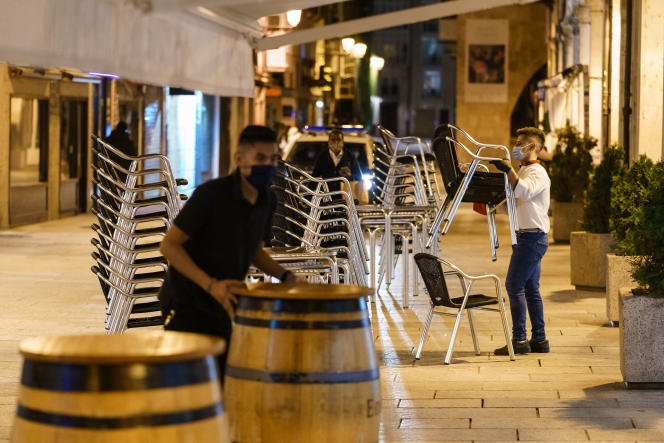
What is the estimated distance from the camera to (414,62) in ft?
584

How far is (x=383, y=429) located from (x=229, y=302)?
2.36 metres

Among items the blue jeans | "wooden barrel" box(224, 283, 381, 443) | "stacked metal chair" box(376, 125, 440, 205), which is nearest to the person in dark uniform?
"stacked metal chair" box(376, 125, 440, 205)

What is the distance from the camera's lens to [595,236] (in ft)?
50.2

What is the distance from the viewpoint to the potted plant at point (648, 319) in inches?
369

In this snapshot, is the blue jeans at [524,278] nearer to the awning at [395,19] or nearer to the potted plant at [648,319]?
the potted plant at [648,319]

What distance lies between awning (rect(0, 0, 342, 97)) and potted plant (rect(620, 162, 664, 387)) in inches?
122

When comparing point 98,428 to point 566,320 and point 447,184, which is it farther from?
point 566,320

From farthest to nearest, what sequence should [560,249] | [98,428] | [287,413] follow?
[560,249] → [287,413] → [98,428]

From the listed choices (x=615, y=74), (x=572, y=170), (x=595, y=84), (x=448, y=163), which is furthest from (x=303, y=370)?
(x=595, y=84)

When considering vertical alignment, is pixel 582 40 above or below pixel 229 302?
above

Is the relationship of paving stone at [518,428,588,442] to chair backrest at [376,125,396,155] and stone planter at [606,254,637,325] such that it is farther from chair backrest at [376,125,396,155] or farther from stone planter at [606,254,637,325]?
chair backrest at [376,125,396,155]

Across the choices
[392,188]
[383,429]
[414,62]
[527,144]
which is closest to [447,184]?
[527,144]

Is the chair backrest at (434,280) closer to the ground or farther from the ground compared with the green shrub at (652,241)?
closer to the ground

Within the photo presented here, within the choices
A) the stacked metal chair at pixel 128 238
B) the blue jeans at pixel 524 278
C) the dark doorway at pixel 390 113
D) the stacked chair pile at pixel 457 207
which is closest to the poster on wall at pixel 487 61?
the stacked chair pile at pixel 457 207
